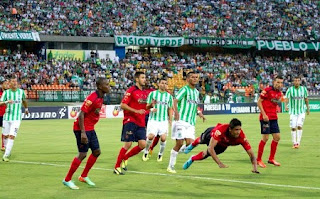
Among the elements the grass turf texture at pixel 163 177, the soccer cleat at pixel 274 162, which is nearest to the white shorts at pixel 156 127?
the grass turf texture at pixel 163 177

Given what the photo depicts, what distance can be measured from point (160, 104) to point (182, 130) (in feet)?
7.39

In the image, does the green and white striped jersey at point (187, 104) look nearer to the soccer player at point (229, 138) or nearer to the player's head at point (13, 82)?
the soccer player at point (229, 138)

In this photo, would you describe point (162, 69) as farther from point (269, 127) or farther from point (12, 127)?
point (269, 127)

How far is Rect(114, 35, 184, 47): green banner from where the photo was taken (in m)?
60.6

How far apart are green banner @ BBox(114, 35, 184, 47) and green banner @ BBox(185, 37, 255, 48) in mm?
1551

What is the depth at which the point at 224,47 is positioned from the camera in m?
67.4

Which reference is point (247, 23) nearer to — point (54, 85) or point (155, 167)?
point (54, 85)

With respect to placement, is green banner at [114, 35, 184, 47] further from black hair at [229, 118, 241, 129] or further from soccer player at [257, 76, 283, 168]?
black hair at [229, 118, 241, 129]

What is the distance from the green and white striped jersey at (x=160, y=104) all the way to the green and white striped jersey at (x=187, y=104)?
1.43 metres

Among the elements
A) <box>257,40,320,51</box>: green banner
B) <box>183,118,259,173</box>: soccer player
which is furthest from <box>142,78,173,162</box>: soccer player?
<box>257,40,320,51</box>: green banner

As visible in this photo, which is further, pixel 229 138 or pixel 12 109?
pixel 12 109

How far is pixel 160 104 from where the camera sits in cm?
1666

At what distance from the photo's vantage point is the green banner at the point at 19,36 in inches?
2103

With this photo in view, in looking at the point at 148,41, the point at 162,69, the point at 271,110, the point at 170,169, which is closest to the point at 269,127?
the point at 271,110
